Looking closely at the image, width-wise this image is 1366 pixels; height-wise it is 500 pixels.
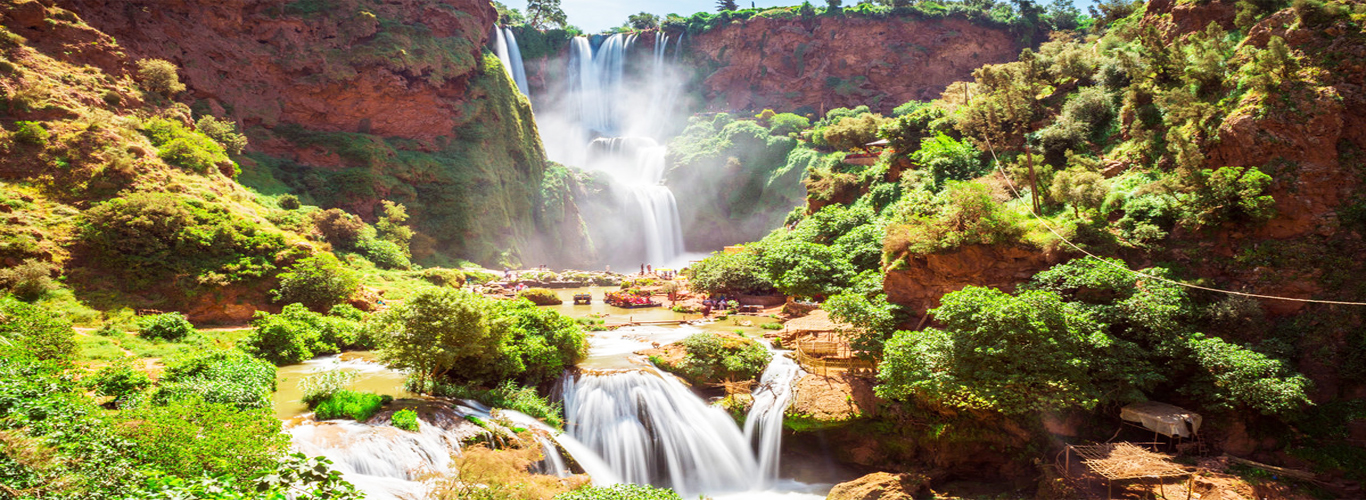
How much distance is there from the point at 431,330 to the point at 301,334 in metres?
8.02

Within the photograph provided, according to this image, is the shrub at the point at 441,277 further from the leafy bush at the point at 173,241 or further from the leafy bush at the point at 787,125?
the leafy bush at the point at 787,125

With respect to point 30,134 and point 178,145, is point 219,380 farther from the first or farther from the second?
point 178,145

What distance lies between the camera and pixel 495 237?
47812mm

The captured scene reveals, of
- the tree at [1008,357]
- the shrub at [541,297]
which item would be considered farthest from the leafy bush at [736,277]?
the tree at [1008,357]

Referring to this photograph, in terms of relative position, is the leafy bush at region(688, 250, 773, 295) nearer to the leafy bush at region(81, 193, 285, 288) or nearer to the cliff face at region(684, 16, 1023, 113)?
the leafy bush at region(81, 193, 285, 288)

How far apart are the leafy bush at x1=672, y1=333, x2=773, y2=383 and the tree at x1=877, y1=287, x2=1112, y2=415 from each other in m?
4.91

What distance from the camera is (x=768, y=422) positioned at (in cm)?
1809

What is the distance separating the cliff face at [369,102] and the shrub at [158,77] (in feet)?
11.0

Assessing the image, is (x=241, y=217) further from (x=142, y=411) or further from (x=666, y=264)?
(x=666, y=264)

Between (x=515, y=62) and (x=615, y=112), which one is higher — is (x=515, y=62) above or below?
above

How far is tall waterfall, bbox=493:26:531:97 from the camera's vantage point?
207ft

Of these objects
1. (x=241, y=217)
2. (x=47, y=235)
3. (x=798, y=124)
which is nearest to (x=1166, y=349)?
(x=241, y=217)

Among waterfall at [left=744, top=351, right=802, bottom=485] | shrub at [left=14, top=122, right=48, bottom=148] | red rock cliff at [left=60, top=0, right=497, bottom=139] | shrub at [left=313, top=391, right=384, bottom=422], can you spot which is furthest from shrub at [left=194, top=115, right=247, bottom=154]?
waterfall at [left=744, top=351, right=802, bottom=485]

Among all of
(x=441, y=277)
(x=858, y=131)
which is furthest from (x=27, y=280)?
(x=858, y=131)
